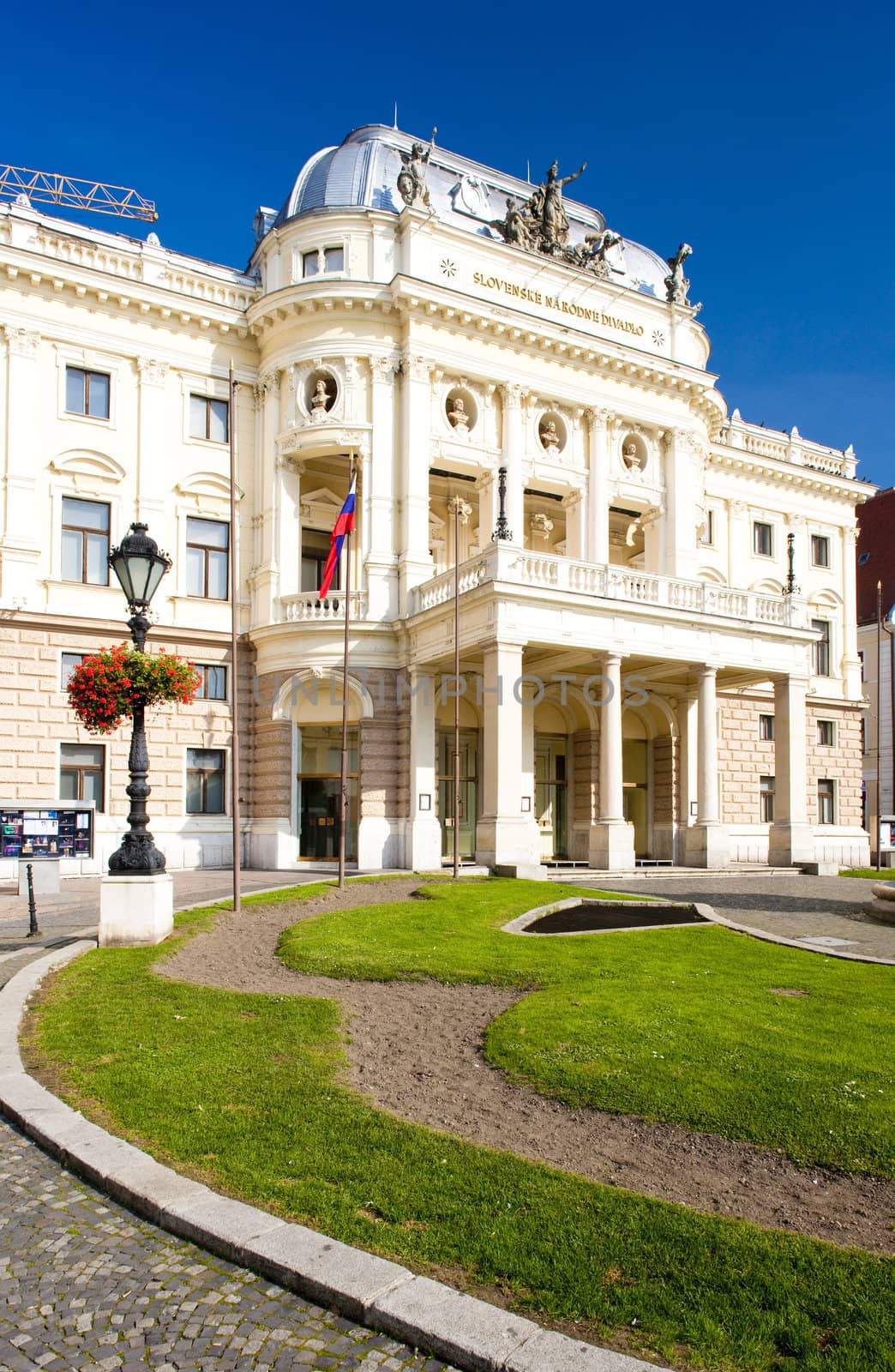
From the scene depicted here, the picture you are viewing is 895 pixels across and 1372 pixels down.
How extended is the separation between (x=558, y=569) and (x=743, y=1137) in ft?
72.0

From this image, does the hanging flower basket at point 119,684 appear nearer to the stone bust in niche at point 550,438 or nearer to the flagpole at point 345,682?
the flagpole at point 345,682

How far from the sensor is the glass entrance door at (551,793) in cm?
Answer: 3522

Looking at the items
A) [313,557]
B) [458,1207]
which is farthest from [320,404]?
[458,1207]

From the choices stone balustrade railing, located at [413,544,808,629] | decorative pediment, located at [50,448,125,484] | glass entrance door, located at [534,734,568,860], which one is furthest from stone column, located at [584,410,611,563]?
decorative pediment, located at [50,448,125,484]

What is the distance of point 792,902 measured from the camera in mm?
20516

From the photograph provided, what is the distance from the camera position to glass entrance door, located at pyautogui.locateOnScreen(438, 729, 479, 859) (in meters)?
33.0

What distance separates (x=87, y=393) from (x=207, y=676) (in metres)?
9.21

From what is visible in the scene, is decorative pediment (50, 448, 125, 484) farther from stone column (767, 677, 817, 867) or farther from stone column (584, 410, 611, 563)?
stone column (767, 677, 817, 867)

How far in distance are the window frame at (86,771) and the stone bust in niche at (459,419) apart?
47.9ft

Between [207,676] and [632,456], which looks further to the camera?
[632,456]

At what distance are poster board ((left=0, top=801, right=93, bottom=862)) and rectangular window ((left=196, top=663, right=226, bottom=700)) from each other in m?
8.29

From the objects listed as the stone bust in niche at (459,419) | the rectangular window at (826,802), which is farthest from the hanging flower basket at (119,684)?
the rectangular window at (826,802)

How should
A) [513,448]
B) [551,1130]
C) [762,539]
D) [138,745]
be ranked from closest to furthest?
[551,1130], [138,745], [513,448], [762,539]

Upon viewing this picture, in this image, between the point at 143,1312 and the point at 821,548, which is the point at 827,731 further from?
the point at 143,1312
